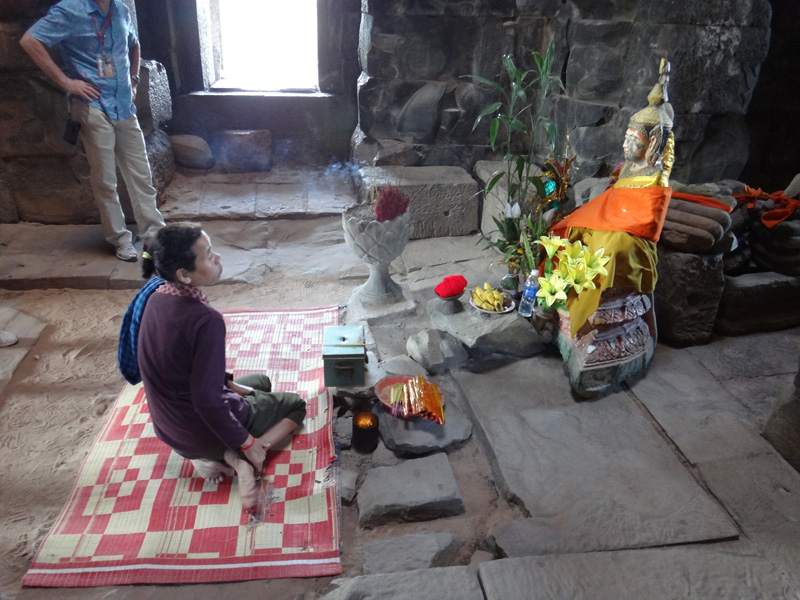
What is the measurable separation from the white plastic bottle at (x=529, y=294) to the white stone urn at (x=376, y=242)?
31.7 inches

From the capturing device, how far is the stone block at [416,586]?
1867 millimetres

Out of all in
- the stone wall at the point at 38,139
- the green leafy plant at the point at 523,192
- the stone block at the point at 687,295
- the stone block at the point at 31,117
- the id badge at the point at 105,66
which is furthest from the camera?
the stone block at the point at 31,117

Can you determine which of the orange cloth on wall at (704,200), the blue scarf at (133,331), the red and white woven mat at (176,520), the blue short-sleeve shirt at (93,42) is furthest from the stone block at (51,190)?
the orange cloth on wall at (704,200)

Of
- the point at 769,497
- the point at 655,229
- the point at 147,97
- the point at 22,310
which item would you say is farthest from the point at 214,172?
the point at 769,497

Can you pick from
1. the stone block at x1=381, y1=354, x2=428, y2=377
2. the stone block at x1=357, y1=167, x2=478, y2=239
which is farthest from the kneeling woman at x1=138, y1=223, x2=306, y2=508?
the stone block at x1=357, y1=167, x2=478, y2=239

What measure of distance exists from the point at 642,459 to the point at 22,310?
379 cm

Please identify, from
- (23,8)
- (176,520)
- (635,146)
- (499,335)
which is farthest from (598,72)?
(23,8)

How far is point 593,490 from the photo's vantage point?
91.0 inches

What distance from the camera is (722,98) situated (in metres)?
3.55

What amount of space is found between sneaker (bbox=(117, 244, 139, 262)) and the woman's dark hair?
243 cm

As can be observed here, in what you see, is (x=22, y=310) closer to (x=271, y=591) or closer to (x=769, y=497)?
(x=271, y=591)

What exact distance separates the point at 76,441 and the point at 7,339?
1.11 meters

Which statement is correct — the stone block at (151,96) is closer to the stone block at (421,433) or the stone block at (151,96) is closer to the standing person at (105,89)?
the standing person at (105,89)

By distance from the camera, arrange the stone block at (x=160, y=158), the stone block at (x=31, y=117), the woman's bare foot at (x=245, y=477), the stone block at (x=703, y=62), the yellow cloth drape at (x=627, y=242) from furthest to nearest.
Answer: the stone block at (x=160, y=158) → the stone block at (x=31, y=117) → the stone block at (x=703, y=62) → the yellow cloth drape at (x=627, y=242) → the woman's bare foot at (x=245, y=477)
